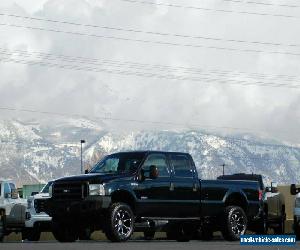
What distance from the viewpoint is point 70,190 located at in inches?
1074

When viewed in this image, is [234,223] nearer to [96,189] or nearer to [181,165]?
[181,165]

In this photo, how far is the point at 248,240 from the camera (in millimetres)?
26672

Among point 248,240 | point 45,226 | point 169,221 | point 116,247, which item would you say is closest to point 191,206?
point 169,221

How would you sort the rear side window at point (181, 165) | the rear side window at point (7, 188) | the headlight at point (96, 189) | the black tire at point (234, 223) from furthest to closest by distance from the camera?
the rear side window at point (7, 188)
the black tire at point (234, 223)
the rear side window at point (181, 165)
the headlight at point (96, 189)

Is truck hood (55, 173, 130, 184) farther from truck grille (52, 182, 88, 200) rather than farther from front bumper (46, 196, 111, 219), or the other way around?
front bumper (46, 196, 111, 219)

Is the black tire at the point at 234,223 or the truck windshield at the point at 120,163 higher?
the truck windshield at the point at 120,163

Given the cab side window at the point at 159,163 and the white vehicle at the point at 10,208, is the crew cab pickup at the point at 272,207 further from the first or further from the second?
the cab side window at the point at 159,163

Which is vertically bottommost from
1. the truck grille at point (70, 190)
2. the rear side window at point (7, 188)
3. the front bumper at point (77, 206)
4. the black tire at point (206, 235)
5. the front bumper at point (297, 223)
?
the black tire at point (206, 235)

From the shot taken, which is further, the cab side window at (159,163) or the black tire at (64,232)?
the black tire at (64,232)

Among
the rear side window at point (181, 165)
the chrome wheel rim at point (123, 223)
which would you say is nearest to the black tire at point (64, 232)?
the chrome wheel rim at point (123, 223)

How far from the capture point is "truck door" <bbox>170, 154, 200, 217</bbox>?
1132 inches

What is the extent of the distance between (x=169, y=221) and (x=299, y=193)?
6.95 metres

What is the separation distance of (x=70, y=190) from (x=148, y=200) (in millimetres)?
2189

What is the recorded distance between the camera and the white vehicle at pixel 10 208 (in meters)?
35.1
